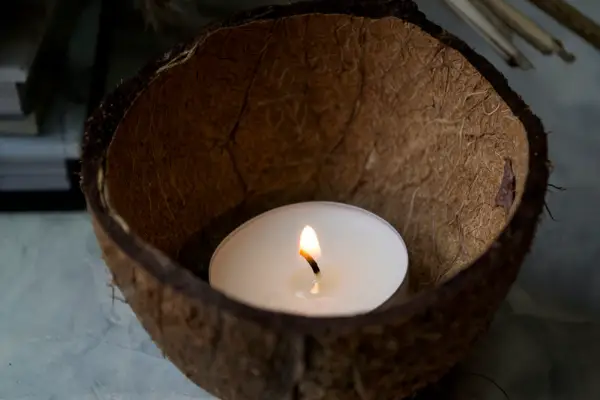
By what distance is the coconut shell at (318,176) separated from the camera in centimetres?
35

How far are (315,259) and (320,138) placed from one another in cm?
9

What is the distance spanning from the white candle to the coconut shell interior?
3 cm

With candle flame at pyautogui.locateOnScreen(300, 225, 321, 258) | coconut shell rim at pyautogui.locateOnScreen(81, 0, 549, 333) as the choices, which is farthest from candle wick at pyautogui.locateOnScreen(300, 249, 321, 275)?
coconut shell rim at pyautogui.locateOnScreen(81, 0, 549, 333)

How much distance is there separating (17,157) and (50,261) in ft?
0.24

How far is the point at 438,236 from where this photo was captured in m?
0.54

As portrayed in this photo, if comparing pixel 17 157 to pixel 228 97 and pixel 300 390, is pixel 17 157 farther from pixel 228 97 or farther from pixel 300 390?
pixel 300 390

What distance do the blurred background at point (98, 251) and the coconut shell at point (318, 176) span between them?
7 cm

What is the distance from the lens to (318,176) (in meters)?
0.58

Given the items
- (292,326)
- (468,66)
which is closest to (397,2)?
(468,66)

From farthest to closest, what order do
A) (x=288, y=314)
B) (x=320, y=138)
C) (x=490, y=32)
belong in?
(x=320, y=138)
(x=490, y=32)
(x=288, y=314)

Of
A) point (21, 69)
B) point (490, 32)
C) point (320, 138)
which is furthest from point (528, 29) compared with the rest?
point (21, 69)

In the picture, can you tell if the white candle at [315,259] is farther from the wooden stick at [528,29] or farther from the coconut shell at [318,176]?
the wooden stick at [528,29]

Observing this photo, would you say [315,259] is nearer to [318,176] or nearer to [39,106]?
[318,176]

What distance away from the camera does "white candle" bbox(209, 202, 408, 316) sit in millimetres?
499
